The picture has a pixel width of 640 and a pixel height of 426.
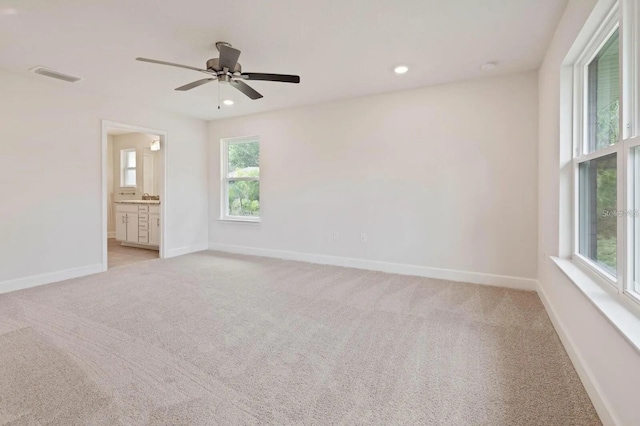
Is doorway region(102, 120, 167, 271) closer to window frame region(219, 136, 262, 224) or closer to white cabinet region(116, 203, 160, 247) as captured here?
white cabinet region(116, 203, 160, 247)

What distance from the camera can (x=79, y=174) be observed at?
4113mm

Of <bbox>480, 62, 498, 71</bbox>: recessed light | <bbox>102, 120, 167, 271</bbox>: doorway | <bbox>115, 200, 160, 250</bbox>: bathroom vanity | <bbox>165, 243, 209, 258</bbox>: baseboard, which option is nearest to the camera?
<bbox>480, 62, 498, 71</bbox>: recessed light

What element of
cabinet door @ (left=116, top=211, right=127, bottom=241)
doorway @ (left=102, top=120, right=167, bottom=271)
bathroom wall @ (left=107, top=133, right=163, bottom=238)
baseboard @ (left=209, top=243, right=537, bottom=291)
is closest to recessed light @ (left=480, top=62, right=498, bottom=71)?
baseboard @ (left=209, top=243, right=537, bottom=291)

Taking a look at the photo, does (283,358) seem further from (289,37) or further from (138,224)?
(138,224)

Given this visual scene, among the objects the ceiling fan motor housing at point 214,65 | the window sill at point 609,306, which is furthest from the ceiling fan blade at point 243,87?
the window sill at point 609,306

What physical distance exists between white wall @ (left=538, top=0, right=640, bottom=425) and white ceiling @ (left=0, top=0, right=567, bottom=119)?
339 mm

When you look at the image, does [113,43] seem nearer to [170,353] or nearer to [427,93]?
[170,353]

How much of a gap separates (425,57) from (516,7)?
3.01 feet

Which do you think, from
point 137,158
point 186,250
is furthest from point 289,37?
point 137,158

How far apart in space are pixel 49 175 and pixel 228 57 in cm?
299

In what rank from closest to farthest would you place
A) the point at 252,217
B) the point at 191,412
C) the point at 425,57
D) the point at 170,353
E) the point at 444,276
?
the point at 191,412 < the point at 170,353 < the point at 425,57 < the point at 444,276 < the point at 252,217

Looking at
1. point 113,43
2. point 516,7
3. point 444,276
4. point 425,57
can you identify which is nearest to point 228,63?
point 113,43

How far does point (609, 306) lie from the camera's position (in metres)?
1.53

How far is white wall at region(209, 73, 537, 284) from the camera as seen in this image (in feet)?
11.6
